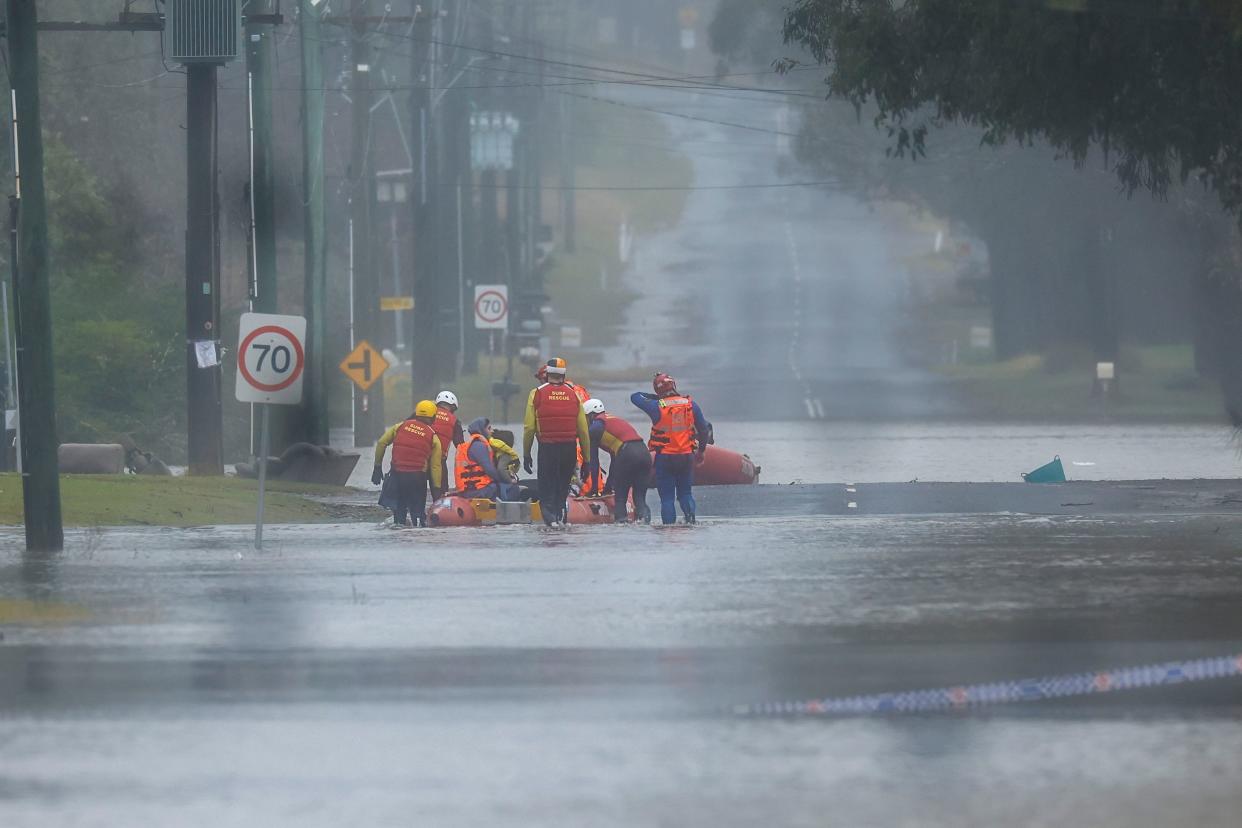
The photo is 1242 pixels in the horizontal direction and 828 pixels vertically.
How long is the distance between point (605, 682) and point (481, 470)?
11.4m

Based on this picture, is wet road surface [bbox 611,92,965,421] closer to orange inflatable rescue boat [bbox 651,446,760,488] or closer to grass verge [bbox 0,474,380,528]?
orange inflatable rescue boat [bbox 651,446,760,488]

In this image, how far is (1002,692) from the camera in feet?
32.5

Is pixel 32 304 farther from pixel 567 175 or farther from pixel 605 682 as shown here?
pixel 567 175

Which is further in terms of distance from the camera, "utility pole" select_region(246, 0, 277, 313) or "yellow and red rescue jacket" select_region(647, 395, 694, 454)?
"utility pole" select_region(246, 0, 277, 313)

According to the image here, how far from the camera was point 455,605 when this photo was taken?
13.5 m

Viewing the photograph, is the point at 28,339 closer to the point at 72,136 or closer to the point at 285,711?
the point at 285,711

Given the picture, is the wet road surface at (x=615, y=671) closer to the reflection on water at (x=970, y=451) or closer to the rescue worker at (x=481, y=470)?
the rescue worker at (x=481, y=470)

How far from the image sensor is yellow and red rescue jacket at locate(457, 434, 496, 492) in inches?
856

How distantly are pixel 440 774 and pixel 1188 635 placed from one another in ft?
16.6

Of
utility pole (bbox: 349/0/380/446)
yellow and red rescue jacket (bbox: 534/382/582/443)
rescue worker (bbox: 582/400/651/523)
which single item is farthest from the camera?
utility pole (bbox: 349/0/380/446)

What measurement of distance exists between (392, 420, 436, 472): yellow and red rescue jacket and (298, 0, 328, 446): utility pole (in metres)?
11.2

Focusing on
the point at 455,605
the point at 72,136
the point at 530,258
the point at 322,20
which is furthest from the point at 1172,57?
the point at 530,258

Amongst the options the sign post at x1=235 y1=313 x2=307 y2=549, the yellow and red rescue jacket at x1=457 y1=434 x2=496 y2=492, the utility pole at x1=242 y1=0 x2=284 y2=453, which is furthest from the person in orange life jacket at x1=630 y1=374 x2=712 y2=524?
the utility pole at x1=242 y1=0 x2=284 y2=453

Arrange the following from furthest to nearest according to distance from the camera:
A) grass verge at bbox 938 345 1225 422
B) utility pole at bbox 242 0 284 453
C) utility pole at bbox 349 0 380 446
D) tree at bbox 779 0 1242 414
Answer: grass verge at bbox 938 345 1225 422 < utility pole at bbox 349 0 380 446 < utility pole at bbox 242 0 284 453 < tree at bbox 779 0 1242 414
